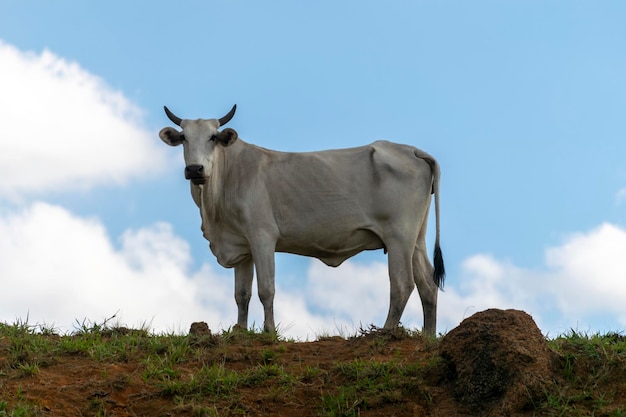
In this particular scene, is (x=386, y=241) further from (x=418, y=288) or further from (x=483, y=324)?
(x=483, y=324)

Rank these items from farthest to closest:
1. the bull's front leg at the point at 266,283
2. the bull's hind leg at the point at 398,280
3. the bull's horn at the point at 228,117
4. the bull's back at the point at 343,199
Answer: the bull's horn at the point at 228,117 < the bull's back at the point at 343,199 < the bull's hind leg at the point at 398,280 < the bull's front leg at the point at 266,283

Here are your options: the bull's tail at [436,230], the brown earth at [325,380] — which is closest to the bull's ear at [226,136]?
the bull's tail at [436,230]

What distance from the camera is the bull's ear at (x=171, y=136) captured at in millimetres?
11586

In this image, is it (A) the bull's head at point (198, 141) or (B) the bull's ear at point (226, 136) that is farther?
(B) the bull's ear at point (226, 136)

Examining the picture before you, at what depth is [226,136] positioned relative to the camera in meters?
11.6

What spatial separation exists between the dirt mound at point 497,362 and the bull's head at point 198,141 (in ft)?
13.5

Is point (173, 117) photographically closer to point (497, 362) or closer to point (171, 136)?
point (171, 136)

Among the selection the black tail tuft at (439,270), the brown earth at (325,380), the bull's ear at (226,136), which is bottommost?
the brown earth at (325,380)

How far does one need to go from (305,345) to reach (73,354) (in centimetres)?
234

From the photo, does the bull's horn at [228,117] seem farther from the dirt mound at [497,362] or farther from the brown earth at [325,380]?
the dirt mound at [497,362]

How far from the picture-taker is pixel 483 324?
8188mm

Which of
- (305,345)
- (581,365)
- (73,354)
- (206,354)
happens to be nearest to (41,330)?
(73,354)

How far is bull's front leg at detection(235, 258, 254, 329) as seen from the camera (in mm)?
11734

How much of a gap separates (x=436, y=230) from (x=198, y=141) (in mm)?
3128
